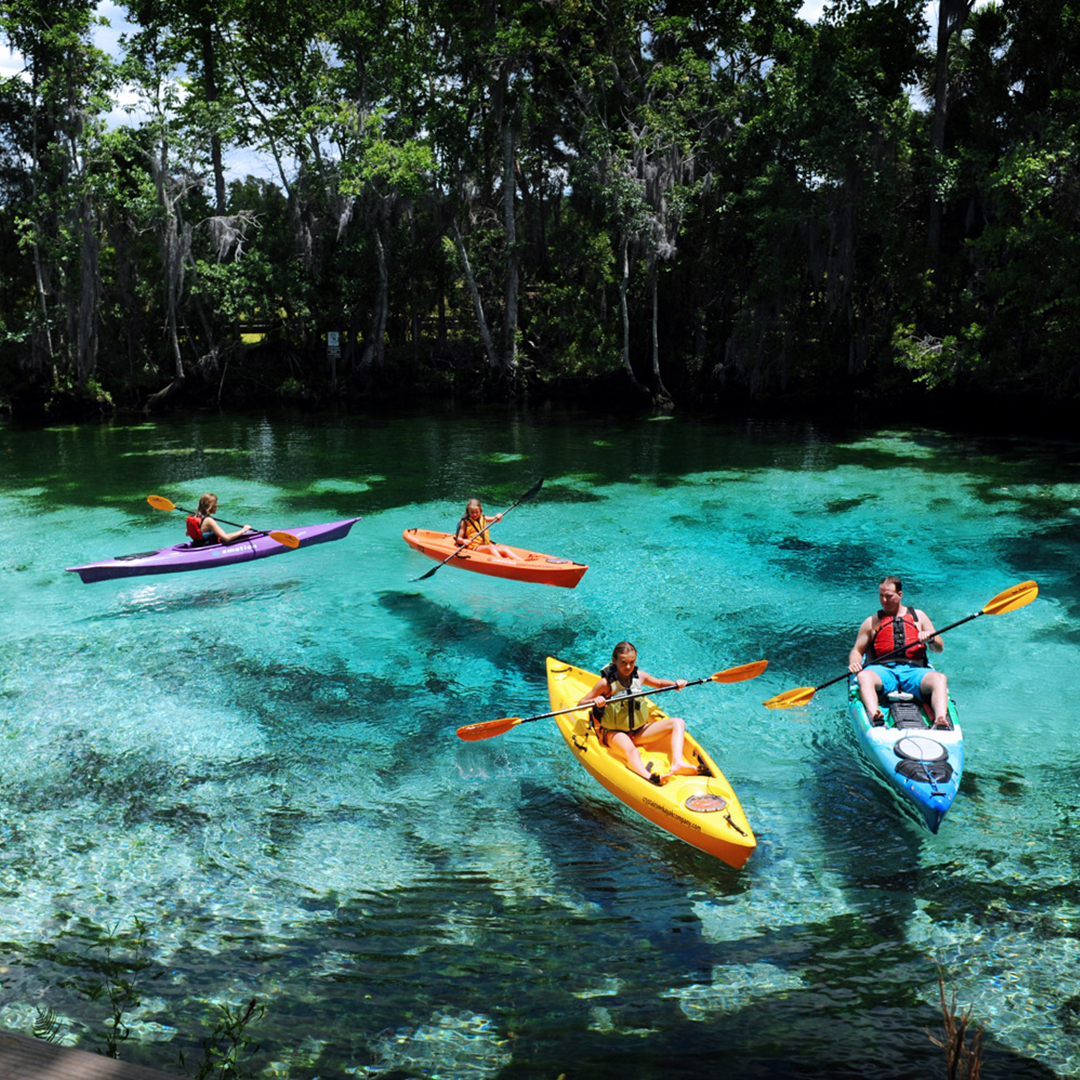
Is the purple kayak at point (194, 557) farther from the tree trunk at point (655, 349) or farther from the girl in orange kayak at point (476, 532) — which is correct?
the tree trunk at point (655, 349)

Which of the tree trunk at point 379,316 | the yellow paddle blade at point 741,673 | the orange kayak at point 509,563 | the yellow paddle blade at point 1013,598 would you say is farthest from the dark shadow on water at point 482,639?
the tree trunk at point 379,316

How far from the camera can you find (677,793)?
620 centimetres

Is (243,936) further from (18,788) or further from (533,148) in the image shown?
(533,148)

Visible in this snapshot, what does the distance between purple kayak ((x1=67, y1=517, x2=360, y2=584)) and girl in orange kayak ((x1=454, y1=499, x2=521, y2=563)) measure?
2.40 m

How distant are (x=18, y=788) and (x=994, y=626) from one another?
10110 mm

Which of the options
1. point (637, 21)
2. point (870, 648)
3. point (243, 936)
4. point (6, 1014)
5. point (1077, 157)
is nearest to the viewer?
point (6, 1014)

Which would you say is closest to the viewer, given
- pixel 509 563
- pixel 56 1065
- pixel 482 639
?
pixel 56 1065

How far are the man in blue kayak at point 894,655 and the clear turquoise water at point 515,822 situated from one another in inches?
24.9

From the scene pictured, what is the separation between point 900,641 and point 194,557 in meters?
9.09

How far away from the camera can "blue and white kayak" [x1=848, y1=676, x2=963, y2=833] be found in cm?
613

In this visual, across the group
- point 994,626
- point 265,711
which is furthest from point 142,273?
point 994,626

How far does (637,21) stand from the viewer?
99.6ft

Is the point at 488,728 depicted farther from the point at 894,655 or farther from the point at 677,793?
the point at 894,655

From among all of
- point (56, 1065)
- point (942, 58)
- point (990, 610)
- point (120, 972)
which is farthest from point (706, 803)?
point (942, 58)
